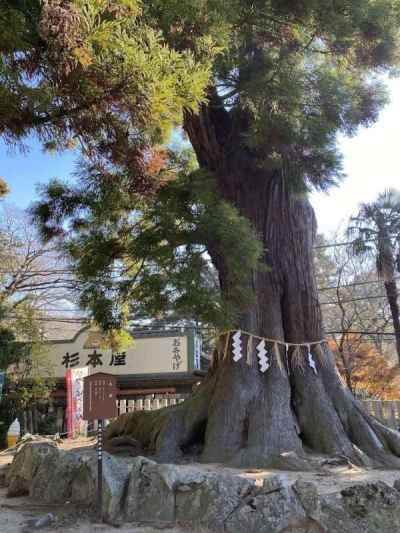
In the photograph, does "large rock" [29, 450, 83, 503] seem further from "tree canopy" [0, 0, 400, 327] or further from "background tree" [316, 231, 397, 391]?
"background tree" [316, 231, 397, 391]

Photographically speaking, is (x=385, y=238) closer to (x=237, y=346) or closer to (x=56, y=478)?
(x=237, y=346)

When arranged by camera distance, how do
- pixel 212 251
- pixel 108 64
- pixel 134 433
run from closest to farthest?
pixel 108 64 < pixel 212 251 < pixel 134 433

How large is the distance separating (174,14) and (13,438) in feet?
29.6

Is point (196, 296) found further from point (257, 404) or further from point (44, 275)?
point (44, 275)

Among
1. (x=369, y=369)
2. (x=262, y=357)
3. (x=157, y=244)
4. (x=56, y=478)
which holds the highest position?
(x=157, y=244)

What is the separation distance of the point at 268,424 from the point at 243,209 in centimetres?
299

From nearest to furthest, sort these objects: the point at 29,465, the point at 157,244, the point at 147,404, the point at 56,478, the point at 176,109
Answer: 1. the point at 176,109
2. the point at 56,478
3. the point at 29,465
4. the point at 157,244
5. the point at 147,404

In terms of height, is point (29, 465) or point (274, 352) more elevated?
point (274, 352)

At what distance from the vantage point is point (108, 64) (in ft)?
8.51

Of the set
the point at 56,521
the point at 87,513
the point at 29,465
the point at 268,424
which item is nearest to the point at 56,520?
the point at 56,521

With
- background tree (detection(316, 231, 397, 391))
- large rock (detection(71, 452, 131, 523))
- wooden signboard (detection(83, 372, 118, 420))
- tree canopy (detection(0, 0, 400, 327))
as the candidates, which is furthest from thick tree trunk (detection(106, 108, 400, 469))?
background tree (detection(316, 231, 397, 391))

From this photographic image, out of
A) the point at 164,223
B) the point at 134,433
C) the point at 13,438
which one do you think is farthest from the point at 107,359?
the point at 164,223

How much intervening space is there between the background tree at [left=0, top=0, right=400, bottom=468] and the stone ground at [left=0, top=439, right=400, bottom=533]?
16.9 inches

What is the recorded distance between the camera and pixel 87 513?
3.59 meters
